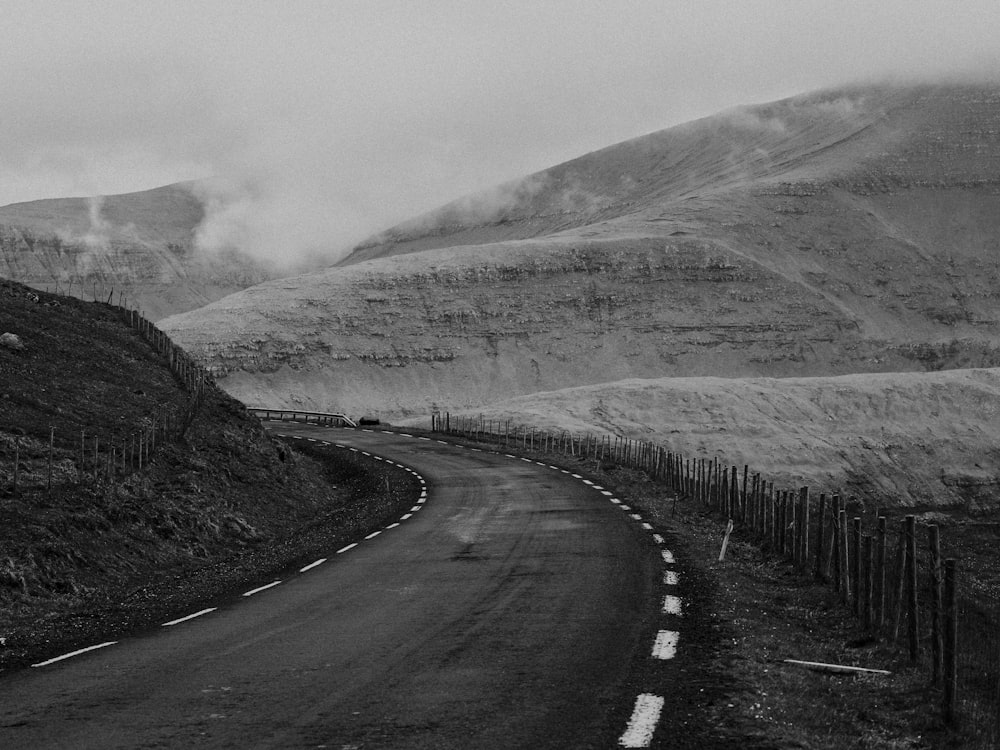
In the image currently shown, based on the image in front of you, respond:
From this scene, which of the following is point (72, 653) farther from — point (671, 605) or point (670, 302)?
point (670, 302)

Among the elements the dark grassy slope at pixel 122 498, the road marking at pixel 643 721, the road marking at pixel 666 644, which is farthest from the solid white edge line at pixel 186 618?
the road marking at pixel 643 721

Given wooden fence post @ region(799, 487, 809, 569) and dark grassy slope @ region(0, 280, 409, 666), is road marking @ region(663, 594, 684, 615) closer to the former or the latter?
wooden fence post @ region(799, 487, 809, 569)

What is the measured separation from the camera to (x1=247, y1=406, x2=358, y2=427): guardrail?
8206 centimetres

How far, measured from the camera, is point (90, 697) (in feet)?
31.3

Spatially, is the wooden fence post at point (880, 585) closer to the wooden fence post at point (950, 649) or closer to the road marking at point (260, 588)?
the wooden fence post at point (950, 649)

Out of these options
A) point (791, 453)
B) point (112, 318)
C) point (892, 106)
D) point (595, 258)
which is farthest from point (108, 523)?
point (892, 106)

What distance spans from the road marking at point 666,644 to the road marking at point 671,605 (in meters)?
1.29

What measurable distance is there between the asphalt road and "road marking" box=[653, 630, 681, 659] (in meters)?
0.16

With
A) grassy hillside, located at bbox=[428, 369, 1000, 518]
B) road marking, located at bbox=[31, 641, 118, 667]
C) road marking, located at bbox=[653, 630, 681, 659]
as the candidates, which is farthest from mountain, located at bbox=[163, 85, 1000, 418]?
road marking, located at bbox=[653, 630, 681, 659]

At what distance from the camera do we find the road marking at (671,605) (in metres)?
13.2

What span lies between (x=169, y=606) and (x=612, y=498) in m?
17.3

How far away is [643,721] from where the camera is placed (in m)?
8.27

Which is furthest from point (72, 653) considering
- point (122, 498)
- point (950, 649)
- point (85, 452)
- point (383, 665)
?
point (85, 452)

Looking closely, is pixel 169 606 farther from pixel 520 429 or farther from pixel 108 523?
pixel 520 429
